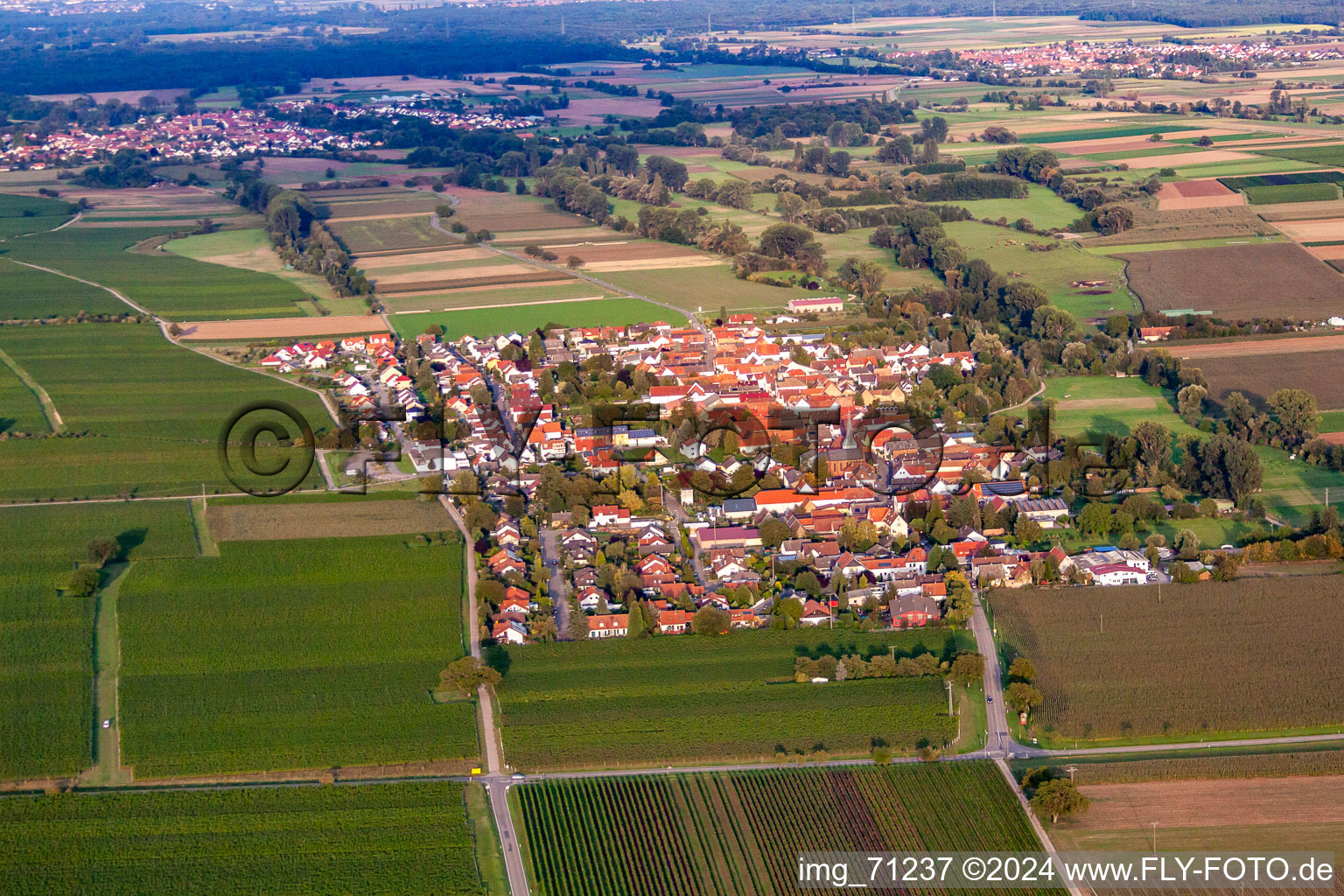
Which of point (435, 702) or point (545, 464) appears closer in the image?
point (435, 702)

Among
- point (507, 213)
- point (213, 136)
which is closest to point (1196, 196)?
point (507, 213)

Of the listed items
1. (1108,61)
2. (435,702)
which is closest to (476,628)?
(435,702)

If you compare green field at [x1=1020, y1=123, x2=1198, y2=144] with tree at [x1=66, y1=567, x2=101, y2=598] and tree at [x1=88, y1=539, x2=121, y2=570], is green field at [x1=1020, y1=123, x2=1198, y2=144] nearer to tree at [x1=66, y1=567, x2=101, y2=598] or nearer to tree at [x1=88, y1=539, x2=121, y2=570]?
tree at [x1=88, y1=539, x2=121, y2=570]

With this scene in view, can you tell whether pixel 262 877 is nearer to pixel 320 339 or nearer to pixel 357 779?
pixel 357 779

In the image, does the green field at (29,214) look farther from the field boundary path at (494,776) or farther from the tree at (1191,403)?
the tree at (1191,403)

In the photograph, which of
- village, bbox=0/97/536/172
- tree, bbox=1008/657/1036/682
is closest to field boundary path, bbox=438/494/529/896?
tree, bbox=1008/657/1036/682

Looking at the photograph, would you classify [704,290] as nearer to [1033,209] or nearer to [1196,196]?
[1033,209]
